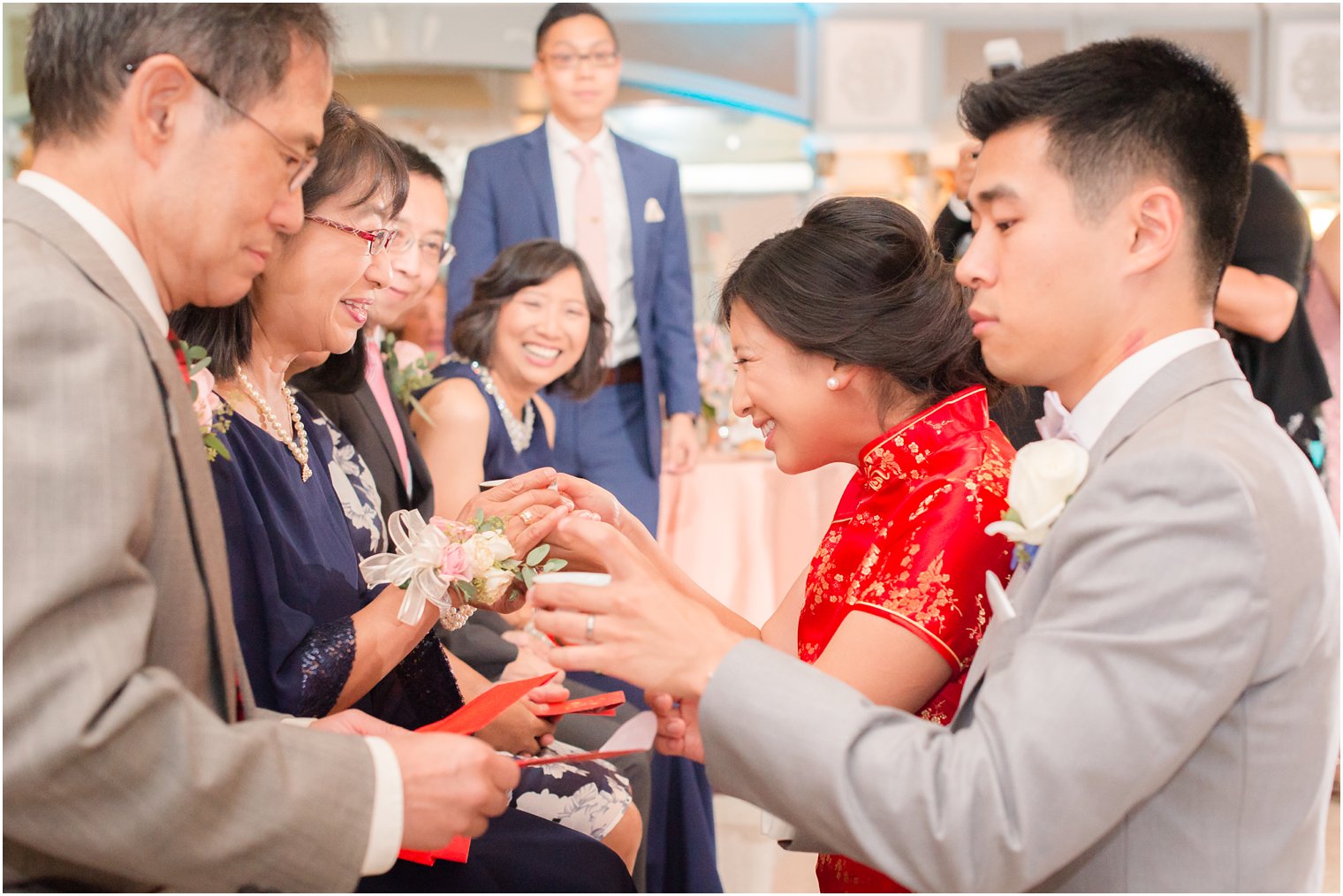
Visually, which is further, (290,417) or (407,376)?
(407,376)

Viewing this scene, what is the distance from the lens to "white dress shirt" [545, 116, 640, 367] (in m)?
4.13

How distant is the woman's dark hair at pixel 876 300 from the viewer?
1.79 meters

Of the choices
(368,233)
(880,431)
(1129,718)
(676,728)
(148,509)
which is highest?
(368,233)

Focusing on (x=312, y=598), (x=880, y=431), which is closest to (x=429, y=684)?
(x=312, y=598)

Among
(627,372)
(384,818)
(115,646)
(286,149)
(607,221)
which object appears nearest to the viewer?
(115,646)

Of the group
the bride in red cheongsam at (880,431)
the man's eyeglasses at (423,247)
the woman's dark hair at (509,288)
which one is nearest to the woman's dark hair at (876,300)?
the bride in red cheongsam at (880,431)

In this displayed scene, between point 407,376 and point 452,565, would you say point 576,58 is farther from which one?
point 452,565

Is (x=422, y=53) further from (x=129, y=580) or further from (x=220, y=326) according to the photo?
(x=129, y=580)

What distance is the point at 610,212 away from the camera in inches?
166

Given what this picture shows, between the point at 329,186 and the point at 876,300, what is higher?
the point at 329,186

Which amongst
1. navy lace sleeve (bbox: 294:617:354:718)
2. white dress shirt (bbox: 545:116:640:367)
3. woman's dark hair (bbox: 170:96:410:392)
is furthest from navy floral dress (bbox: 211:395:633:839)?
white dress shirt (bbox: 545:116:640:367)

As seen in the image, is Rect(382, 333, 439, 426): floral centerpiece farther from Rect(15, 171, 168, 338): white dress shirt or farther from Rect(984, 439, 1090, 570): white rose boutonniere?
Rect(984, 439, 1090, 570): white rose boutonniere

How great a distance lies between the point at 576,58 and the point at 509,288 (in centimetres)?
109

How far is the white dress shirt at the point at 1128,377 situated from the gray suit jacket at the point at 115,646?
83 centimetres
